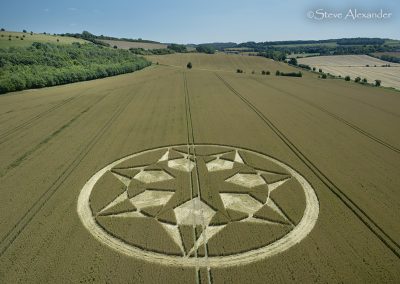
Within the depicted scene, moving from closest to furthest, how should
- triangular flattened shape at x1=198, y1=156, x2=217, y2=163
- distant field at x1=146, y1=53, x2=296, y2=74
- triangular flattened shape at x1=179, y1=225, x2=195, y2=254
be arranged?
1. triangular flattened shape at x1=179, y1=225, x2=195, y2=254
2. triangular flattened shape at x1=198, y1=156, x2=217, y2=163
3. distant field at x1=146, y1=53, x2=296, y2=74

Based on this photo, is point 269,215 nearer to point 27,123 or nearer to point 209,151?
point 209,151

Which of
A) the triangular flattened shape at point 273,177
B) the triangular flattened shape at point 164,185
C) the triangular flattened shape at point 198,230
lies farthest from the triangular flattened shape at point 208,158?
the triangular flattened shape at point 198,230

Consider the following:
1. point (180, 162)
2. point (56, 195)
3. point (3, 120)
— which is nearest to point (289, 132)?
point (180, 162)

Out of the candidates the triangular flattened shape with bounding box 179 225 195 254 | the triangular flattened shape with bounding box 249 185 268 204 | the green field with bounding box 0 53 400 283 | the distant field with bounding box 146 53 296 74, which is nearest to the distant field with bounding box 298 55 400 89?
the distant field with bounding box 146 53 296 74

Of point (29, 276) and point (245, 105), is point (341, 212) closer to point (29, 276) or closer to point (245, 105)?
point (29, 276)

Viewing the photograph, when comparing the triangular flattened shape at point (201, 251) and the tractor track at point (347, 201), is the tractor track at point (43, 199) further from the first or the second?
the tractor track at point (347, 201)

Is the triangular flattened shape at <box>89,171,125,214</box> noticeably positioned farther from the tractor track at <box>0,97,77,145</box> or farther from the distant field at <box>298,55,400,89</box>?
the distant field at <box>298,55,400,89</box>
